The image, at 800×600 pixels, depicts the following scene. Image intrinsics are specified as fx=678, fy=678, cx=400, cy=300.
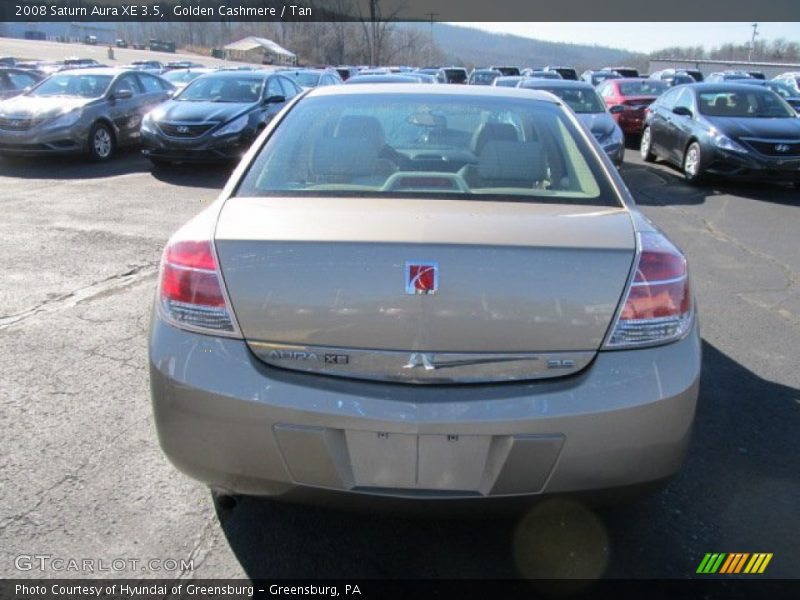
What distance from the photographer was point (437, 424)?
198 cm

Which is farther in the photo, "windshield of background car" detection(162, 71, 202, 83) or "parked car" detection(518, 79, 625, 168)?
"windshield of background car" detection(162, 71, 202, 83)

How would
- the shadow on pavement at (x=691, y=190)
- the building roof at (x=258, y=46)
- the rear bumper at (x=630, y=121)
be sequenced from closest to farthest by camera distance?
the shadow on pavement at (x=691, y=190) → the rear bumper at (x=630, y=121) → the building roof at (x=258, y=46)

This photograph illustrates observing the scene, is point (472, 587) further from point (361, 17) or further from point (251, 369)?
point (361, 17)

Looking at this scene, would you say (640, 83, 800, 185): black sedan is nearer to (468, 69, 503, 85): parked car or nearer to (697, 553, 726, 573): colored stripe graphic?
(697, 553, 726, 573): colored stripe graphic

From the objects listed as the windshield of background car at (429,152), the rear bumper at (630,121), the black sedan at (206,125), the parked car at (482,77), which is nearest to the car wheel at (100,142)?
the black sedan at (206,125)

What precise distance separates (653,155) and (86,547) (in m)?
12.6

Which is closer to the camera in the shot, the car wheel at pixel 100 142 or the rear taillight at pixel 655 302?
the rear taillight at pixel 655 302

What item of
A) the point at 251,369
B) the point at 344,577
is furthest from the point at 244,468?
the point at 344,577

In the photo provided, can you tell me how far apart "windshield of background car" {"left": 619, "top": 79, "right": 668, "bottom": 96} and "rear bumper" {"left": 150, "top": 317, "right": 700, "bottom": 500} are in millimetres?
16825

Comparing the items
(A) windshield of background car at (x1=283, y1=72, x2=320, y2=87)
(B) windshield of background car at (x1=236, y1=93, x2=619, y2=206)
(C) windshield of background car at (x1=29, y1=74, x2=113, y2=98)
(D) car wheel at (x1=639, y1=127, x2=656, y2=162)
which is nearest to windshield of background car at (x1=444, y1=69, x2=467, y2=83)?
(A) windshield of background car at (x1=283, y1=72, x2=320, y2=87)

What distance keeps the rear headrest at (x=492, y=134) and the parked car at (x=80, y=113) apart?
10.0 metres

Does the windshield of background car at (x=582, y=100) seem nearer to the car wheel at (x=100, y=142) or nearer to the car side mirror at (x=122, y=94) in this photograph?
the car side mirror at (x=122, y=94)

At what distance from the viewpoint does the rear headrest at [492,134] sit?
302 cm

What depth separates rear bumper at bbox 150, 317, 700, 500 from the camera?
2004 millimetres
